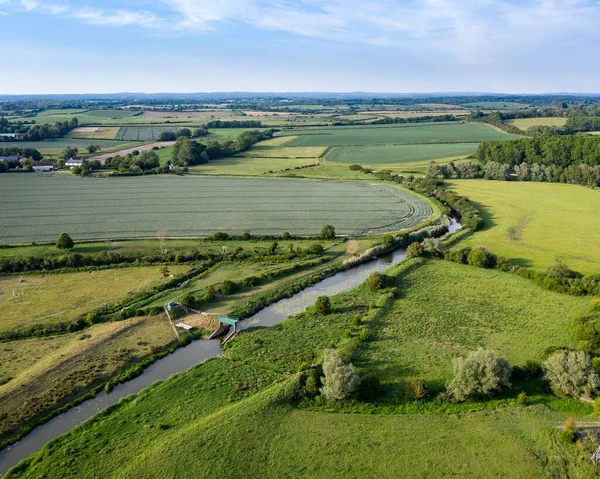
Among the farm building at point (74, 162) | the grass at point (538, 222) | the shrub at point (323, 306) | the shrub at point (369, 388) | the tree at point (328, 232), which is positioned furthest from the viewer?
the farm building at point (74, 162)

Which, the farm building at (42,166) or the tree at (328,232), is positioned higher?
the farm building at (42,166)

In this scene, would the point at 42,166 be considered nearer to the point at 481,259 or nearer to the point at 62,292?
the point at 62,292

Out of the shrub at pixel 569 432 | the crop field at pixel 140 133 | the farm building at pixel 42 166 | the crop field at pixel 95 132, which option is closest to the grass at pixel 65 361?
the shrub at pixel 569 432

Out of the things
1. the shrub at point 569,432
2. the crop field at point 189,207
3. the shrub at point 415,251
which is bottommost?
the shrub at point 569,432

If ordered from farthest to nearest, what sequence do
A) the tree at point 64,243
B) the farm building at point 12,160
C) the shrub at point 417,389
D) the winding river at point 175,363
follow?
the farm building at point 12,160
the tree at point 64,243
the shrub at point 417,389
the winding river at point 175,363

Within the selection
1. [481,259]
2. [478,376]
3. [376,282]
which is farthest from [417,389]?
[481,259]

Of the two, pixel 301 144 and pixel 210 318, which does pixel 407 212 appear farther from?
pixel 301 144

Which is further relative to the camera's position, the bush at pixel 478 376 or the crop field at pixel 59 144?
the crop field at pixel 59 144

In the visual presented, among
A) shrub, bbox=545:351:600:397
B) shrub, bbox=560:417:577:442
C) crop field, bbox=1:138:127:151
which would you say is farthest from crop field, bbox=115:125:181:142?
shrub, bbox=560:417:577:442

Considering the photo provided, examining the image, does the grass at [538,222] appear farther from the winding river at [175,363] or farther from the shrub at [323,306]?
the shrub at [323,306]
